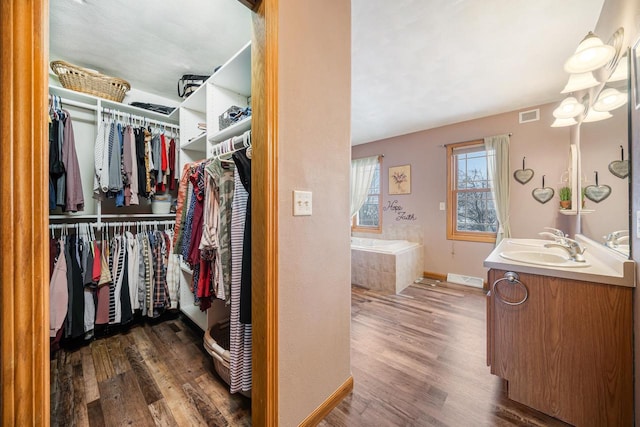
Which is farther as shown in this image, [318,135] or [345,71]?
[345,71]

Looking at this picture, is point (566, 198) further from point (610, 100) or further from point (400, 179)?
point (400, 179)

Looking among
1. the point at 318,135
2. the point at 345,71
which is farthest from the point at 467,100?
the point at 318,135

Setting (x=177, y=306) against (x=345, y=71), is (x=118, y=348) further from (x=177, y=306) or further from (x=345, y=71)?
(x=345, y=71)

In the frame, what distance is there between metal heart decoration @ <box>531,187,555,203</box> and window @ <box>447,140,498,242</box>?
0.51 meters

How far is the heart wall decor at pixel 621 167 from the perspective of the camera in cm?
127

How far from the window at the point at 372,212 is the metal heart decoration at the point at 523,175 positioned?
2.07 meters

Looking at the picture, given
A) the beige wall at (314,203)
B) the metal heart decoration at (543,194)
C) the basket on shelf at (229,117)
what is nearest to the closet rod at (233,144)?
the basket on shelf at (229,117)

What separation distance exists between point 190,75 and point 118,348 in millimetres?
2437

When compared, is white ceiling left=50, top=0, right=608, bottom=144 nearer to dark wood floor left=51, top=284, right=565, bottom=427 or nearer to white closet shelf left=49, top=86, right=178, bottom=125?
white closet shelf left=49, top=86, right=178, bottom=125

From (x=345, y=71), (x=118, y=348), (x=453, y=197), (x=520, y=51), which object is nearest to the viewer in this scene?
(x=345, y=71)

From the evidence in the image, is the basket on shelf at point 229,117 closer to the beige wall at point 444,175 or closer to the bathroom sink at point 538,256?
the bathroom sink at point 538,256

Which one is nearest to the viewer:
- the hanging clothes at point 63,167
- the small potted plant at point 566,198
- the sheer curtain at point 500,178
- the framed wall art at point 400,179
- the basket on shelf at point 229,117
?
the basket on shelf at point 229,117

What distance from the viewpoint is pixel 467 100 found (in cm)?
304

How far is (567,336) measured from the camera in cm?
127
